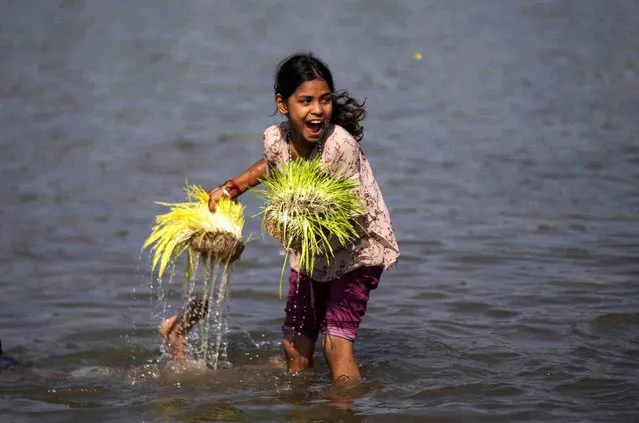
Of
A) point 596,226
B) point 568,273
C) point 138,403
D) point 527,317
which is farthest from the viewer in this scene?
point 596,226

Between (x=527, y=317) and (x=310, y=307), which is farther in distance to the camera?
(x=527, y=317)

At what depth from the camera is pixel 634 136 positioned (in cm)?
1077

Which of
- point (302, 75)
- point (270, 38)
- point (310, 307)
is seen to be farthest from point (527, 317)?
point (270, 38)

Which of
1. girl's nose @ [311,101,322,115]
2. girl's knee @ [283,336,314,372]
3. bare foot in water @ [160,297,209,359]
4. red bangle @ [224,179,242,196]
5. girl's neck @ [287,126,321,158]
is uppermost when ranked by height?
girl's nose @ [311,101,322,115]

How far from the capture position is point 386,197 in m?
9.33

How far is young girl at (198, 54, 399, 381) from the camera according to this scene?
5176 mm

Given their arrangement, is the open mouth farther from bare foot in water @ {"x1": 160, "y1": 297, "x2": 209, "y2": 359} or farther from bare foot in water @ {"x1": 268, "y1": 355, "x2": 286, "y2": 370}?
bare foot in water @ {"x1": 268, "y1": 355, "x2": 286, "y2": 370}

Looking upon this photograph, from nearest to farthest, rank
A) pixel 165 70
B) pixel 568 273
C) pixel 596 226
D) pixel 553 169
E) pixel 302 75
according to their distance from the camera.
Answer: pixel 302 75
pixel 568 273
pixel 596 226
pixel 553 169
pixel 165 70

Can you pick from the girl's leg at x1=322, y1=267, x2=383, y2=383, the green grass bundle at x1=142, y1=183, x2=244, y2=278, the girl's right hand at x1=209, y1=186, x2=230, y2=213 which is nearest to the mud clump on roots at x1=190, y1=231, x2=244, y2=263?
the green grass bundle at x1=142, y1=183, x2=244, y2=278

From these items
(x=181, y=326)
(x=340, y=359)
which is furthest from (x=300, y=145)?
(x=181, y=326)

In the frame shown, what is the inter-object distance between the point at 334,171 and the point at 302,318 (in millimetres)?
944

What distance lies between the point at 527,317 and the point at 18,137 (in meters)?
6.23

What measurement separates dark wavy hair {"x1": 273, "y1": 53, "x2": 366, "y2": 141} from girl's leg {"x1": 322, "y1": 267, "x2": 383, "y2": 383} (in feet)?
2.33

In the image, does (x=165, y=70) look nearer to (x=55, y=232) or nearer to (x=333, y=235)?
(x=55, y=232)
